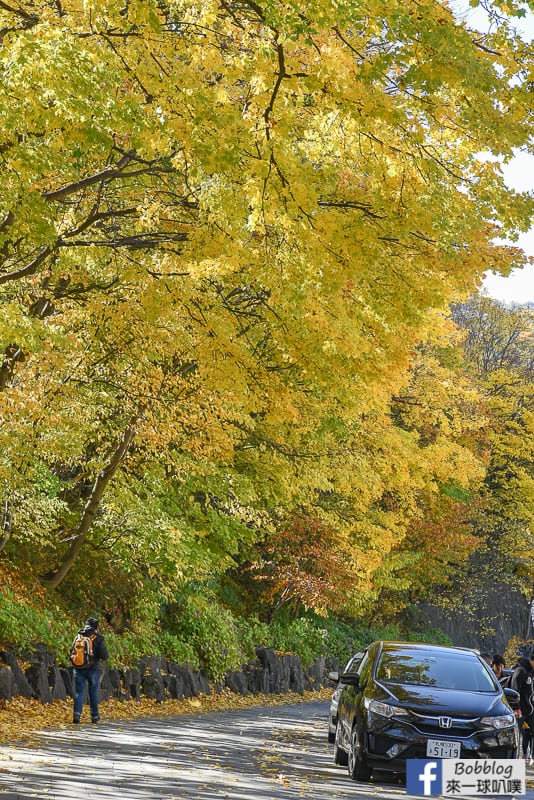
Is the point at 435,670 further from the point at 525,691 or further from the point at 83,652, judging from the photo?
the point at 83,652

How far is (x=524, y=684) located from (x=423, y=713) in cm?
445

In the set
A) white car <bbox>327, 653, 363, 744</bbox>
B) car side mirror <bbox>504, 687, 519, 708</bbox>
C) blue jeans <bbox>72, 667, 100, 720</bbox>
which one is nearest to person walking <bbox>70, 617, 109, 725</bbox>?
blue jeans <bbox>72, 667, 100, 720</bbox>

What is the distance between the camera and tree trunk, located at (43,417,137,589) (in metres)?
21.1

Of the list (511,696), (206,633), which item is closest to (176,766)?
(511,696)

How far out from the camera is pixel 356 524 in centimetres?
3053

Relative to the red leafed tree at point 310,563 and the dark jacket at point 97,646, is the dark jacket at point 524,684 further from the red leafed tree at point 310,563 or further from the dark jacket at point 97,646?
the red leafed tree at point 310,563

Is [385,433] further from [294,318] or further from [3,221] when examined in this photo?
[3,221]

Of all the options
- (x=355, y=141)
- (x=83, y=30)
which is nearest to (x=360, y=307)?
(x=355, y=141)

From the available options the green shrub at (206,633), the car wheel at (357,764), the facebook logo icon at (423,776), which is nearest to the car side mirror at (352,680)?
the car wheel at (357,764)

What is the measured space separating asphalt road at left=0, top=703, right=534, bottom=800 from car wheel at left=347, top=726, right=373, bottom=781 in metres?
0.11

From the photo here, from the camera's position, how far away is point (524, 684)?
1477cm

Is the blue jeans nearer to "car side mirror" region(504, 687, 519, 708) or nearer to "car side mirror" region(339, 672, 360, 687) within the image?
"car side mirror" region(339, 672, 360, 687)

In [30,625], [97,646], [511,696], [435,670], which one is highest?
[30,625]

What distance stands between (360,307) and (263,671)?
17.6 m
